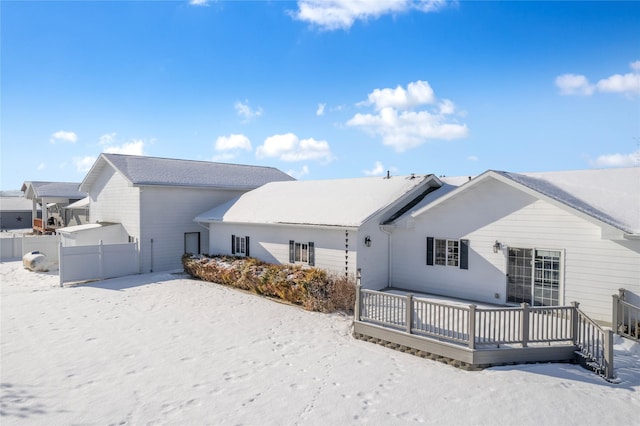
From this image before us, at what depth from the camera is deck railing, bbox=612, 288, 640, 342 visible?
962cm

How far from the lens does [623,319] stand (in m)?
9.84

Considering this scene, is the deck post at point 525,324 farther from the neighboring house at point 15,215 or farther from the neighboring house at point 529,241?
the neighboring house at point 15,215

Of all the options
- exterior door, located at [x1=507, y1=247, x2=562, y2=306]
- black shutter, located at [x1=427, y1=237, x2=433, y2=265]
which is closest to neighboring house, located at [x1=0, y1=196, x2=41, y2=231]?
black shutter, located at [x1=427, y1=237, x2=433, y2=265]

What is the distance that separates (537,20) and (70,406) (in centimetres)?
2001

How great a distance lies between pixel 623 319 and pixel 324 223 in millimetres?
9312

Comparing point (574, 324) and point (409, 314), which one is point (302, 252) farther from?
point (574, 324)

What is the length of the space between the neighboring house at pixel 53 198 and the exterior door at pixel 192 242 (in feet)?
66.3

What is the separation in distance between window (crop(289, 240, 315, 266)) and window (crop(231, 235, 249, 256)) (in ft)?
9.90

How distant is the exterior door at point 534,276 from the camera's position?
11250mm

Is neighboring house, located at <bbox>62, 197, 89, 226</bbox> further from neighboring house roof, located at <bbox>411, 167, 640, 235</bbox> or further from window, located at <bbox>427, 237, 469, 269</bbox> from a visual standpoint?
neighboring house roof, located at <bbox>411, 167, 640, 235</bbox>

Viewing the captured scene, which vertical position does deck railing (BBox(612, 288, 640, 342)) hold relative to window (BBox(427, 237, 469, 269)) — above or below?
below

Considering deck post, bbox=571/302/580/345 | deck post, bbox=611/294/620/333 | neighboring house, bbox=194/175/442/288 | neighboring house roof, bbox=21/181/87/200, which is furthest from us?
neighboring house roof, bbox=21/181/87/200

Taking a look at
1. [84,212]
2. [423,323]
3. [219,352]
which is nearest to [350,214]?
[423,323]

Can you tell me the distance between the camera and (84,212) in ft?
104
